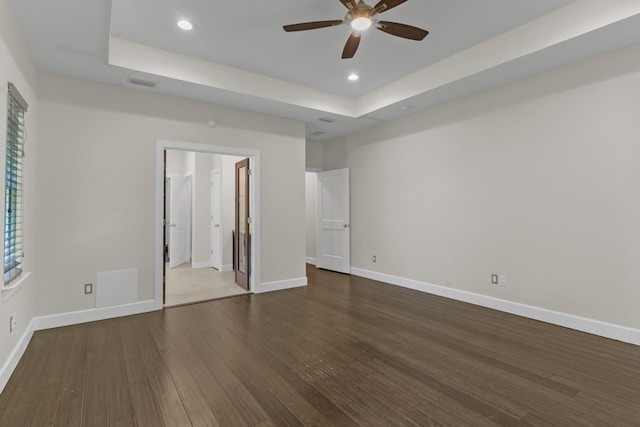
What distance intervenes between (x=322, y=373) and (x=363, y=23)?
2.87 m

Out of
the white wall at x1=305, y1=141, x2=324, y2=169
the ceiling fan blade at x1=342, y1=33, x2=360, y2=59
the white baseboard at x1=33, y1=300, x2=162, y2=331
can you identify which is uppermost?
the ceiling fan blade at x1=342, y1=33, x2=360, y2=59

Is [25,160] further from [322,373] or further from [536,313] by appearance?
[536,313]

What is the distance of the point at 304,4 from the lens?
2.88 meters

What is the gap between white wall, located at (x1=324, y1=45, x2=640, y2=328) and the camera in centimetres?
314

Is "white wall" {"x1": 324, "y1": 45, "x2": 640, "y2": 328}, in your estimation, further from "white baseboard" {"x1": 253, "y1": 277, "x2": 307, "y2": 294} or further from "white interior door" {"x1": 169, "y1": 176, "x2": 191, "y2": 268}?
"white interior door" {"x1": 169, "y1": 176, "x2": 191, "y2": 268}

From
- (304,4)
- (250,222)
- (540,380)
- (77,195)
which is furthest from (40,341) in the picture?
(540,380)

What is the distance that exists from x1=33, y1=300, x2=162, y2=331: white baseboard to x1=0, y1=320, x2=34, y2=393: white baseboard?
19 cm

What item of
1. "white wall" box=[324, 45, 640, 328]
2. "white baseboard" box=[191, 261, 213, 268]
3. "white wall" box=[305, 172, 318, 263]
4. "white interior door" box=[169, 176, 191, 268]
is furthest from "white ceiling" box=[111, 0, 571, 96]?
"white baseboard" box=[191, 261, 213, 268]

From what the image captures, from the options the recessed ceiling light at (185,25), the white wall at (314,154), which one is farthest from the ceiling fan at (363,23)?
the white wall at (314,154)

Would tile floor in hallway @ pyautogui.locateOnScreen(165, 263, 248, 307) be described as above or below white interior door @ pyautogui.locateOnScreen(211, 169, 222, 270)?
below

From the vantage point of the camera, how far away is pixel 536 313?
12.1 ft

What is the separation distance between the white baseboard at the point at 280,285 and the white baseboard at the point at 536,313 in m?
1.64

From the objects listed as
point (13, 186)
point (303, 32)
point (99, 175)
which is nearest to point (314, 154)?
point (303, 32)

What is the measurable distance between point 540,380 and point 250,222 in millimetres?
4042
